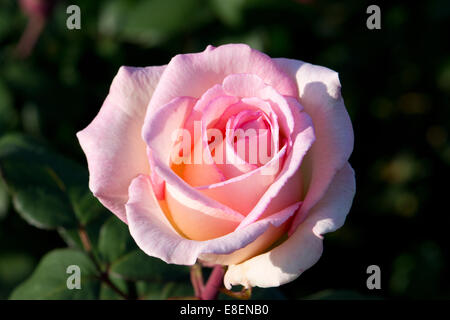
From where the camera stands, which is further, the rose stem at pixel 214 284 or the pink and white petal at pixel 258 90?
the rose stem at pixel 214 284

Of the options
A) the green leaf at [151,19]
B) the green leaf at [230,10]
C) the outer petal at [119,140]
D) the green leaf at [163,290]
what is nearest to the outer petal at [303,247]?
the outer petal at [119,140]

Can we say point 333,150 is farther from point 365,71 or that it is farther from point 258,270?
point 365,71

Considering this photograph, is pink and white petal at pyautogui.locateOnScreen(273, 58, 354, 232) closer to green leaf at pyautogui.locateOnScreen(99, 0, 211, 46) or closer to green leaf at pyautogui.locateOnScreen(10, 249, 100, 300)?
green leaf at pyautogui.locateOnScreen(10, 249, 100, 300)

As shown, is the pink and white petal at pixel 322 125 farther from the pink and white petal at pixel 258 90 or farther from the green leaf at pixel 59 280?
the green leaf at pixel 59 280

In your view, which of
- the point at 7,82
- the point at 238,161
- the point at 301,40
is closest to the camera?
the point at 238,161

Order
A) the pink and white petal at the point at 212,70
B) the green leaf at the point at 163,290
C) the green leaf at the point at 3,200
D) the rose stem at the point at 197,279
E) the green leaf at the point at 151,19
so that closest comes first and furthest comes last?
the pink and white petal at the point at 212,70 → the rose stem at the point at 197,279 → the green leaf at the point at 163,290 → the green leaf at the point at 3,200 → the green leaf at the point at 151,19

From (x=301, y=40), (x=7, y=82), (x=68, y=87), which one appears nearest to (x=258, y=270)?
(x=68, y=87)
